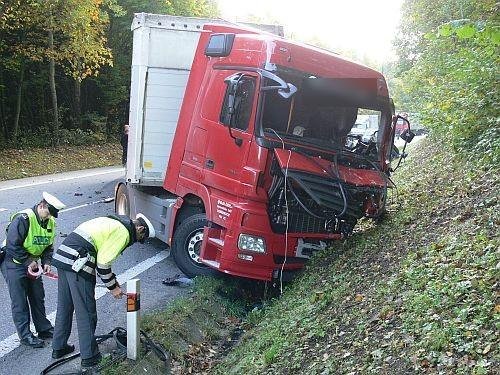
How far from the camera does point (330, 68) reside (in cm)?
682

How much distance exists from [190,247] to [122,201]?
306cm

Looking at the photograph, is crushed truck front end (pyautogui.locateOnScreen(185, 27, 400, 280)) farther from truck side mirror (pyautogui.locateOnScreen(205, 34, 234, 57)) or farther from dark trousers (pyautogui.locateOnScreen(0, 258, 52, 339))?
dark trousers (pyautogui.locateOnScreen(0, 258, 52, 339))

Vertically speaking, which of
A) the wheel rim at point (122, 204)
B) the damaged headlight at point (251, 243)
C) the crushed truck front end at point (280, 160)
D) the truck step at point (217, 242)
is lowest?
the wheel rim at point (122, 204)

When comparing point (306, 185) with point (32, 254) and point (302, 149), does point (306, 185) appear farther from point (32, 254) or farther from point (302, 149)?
point (32, 254)

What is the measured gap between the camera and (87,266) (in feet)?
15.7

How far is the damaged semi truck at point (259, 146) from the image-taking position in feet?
21.0

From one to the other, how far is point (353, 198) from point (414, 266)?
59.7 inches

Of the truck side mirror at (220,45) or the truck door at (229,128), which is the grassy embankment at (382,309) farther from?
the truck side mirror at (220,45)

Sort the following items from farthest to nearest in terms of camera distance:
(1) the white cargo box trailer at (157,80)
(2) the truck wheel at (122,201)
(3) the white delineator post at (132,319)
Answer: (2) the truck wheel at (122,201), (1) the white cargo box trailer at (157,80), (3) the white delineator post at (132,319)

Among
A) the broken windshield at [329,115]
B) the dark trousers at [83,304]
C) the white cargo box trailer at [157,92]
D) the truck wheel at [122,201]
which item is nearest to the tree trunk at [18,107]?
the truck wheel at [122,201]

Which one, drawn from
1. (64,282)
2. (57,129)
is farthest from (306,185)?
(57,129)

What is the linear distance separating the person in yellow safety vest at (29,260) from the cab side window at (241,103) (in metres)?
2.28

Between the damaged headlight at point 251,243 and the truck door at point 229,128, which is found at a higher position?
the truck door at point 229,128

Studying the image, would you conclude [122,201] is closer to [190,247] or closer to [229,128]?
[190,247]
